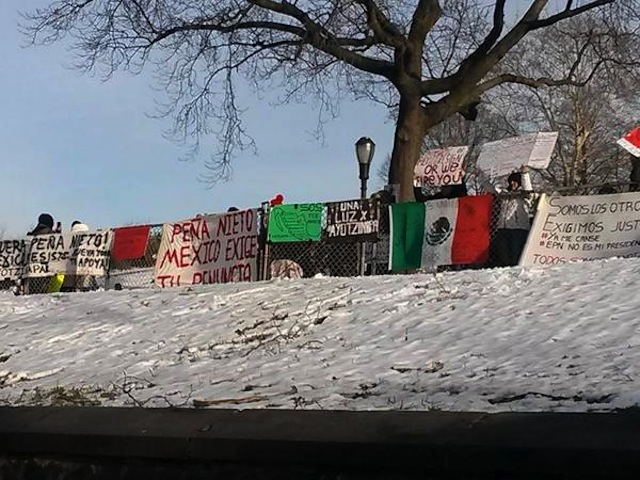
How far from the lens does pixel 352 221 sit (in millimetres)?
13938

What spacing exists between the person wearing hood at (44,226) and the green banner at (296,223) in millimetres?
5658

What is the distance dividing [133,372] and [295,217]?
7152mm

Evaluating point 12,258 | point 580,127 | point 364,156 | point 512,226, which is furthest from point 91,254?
point 580,127

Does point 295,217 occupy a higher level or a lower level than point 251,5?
lower

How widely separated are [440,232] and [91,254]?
23.1 ft

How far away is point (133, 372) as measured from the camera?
752 centimetres

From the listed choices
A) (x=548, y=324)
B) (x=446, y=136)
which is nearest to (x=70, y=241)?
(x=548, y=324)

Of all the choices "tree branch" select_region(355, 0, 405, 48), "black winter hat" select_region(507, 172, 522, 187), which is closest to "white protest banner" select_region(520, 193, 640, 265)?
"black winter hat" select_region(507, 172, 522, 187)

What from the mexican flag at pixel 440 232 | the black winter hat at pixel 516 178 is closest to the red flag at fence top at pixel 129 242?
the mexican flag at pixel 440 232

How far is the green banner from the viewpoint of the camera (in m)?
14.3

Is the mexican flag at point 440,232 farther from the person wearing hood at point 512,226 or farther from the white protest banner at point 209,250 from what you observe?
the white protest banner at point 209,250

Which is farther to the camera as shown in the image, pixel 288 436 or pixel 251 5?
pixel 251 5

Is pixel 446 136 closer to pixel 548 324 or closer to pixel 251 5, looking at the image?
pixel 251 5

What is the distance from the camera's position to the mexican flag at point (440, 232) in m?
12.7
